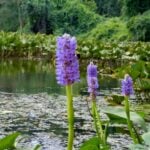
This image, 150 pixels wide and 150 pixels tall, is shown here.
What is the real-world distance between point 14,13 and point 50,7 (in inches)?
176

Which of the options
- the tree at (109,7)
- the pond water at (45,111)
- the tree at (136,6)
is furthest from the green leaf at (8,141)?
the tree at (109,7)

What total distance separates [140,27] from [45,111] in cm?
1432

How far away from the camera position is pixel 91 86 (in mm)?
2242

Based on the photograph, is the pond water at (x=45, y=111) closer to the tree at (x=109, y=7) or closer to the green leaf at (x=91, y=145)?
the green leaf at (x=91, y=145)

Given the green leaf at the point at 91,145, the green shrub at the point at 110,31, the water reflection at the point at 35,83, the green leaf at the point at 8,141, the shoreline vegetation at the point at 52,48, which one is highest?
the green shrub at the point at 110,31

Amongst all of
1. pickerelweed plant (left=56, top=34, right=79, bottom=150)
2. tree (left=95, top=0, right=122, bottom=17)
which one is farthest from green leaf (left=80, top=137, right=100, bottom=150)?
tree (left=95, top=0, right=122, bottom=17)

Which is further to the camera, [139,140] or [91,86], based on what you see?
[139,140]

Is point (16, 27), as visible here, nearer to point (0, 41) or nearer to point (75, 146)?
point (0, 41)

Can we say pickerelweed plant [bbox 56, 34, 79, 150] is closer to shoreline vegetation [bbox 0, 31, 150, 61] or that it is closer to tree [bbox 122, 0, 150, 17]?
shoreline vegetation [bbox 0, 31, 150, 61]

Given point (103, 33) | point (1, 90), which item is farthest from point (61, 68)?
point (103, 33)

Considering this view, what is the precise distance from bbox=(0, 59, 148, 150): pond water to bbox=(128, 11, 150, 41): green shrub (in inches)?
426

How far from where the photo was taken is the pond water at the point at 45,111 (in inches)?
165

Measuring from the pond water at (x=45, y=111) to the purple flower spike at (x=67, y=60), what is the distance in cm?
73

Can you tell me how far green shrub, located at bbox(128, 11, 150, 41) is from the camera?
762 inches
